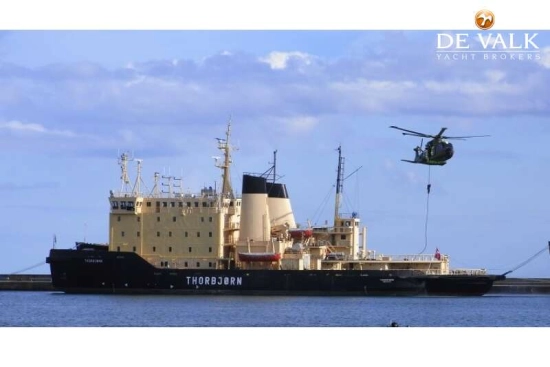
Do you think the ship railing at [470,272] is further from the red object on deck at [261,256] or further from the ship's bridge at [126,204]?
the ship's bridge at [126,204]

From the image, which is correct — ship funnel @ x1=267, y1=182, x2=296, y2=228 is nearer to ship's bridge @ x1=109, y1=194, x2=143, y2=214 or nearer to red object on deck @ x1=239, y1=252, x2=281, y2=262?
red object on deck @ x1=239, y1=252, x2=281, y2=262

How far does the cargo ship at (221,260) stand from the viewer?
1921 inches

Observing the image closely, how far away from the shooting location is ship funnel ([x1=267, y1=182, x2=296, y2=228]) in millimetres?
52500

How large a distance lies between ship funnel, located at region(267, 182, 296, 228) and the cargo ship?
5.65ft

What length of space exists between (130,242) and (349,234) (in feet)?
28.7

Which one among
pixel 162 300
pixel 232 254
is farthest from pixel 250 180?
pixel 162 300

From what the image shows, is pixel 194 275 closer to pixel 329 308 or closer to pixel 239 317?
pixel 329 308

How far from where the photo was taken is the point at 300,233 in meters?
50.6

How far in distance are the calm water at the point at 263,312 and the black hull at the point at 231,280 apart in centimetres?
164

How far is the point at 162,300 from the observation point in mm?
44719
